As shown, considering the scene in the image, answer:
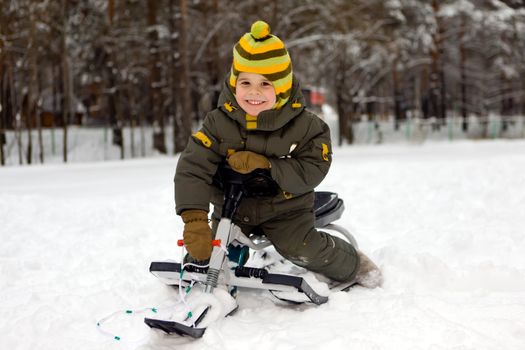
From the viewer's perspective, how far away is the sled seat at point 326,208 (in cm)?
321

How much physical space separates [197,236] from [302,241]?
0.65 m

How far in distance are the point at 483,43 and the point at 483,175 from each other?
22.1m

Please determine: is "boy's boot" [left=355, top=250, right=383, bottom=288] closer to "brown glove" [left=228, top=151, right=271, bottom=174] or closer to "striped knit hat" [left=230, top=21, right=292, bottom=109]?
"brown glove" [left=228, top=151, right=271, bottom=174]

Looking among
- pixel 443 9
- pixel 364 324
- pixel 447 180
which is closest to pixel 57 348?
pixel 364 324

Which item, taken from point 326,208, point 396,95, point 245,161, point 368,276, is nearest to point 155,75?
point 396,95

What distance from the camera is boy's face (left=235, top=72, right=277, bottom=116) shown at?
2.72 meters

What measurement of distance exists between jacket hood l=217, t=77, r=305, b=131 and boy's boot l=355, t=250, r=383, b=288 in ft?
3.36

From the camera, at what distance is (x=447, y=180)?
682 centimetres

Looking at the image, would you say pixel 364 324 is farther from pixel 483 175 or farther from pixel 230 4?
pixel 230 4

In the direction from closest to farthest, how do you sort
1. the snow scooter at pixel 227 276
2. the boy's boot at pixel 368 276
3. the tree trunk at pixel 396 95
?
the snow scooter at pixel 227 276
the boy's boot at pixel 368 276
the tree trunk at pixel 396 95

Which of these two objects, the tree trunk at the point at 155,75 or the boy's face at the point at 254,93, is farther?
the tree trunk at the point at 155,75

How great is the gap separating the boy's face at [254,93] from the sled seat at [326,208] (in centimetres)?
82

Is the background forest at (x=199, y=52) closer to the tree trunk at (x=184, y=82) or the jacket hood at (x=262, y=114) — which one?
the tree trunk at (x=184, y=82)

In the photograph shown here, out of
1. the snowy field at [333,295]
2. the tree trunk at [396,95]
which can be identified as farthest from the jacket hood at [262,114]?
the tree trunk at [396,95]
